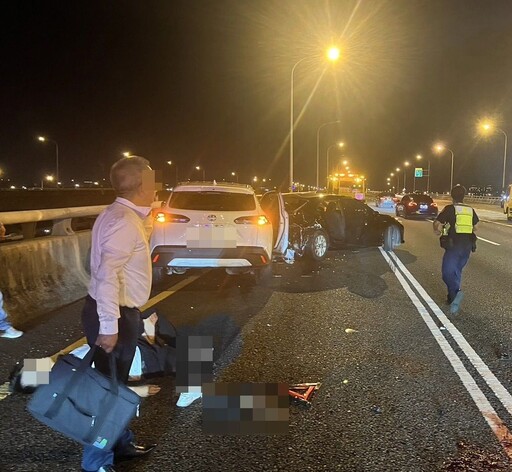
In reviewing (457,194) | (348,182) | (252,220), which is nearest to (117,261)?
(252,220)

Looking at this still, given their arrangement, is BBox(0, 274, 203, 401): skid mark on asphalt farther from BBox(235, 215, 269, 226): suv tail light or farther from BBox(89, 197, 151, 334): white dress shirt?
BBox(235, 215, 269, 226): suv tail light

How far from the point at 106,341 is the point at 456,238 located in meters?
6.13

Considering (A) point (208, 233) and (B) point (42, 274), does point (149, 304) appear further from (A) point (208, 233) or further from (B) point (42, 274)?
(B) point (42, 274)

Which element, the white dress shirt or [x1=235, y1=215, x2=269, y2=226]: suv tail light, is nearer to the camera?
the white dress shirt

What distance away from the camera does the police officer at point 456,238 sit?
26.4 feet

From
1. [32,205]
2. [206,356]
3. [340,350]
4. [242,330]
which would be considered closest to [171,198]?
[242,330]

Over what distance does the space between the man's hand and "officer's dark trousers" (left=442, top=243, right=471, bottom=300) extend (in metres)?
6.05

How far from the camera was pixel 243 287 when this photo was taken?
9.58 meters

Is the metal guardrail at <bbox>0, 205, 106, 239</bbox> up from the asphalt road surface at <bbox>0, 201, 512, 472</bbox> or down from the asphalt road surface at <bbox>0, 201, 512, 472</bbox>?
up

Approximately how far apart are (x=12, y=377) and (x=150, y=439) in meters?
1.60

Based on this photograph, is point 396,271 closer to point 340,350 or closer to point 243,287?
point 243,287

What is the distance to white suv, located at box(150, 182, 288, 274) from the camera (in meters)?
8.56

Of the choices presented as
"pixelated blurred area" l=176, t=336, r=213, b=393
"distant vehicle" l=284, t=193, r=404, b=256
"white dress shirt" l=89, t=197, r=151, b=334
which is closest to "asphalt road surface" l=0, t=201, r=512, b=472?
"pixelated blurred area" l=176, t=336, r=213, b=393

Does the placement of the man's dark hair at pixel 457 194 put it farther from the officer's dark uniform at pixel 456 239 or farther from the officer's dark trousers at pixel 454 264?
the officer's dark trousers at pixel 454 264
